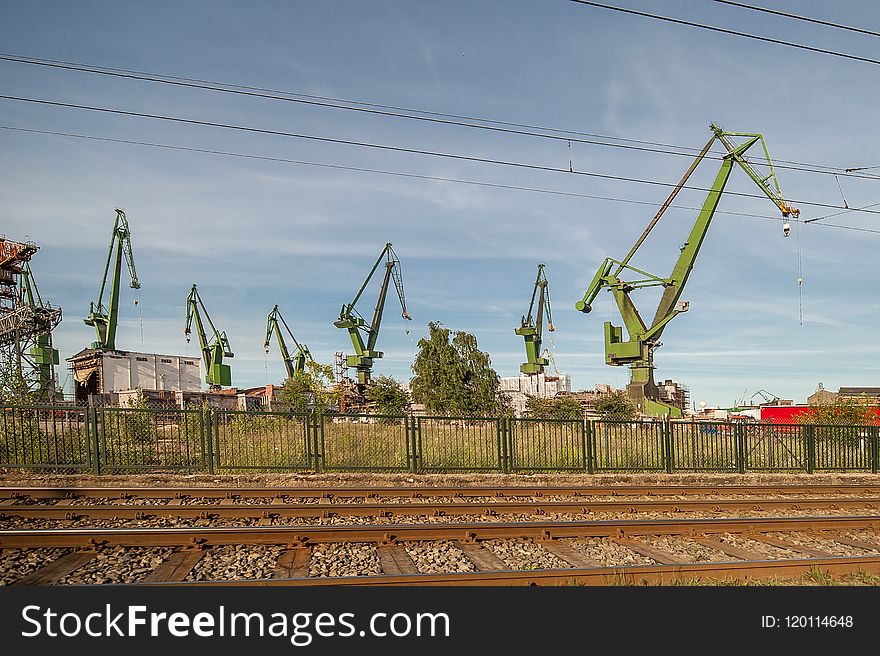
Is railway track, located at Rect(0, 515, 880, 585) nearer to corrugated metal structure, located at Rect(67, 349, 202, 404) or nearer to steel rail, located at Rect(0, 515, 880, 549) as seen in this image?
steel rail, located at Rect(0, 515, 880, 549)

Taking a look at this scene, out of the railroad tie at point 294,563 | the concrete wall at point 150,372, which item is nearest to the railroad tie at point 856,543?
the railroad tie at point 294,563

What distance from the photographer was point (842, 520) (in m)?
10.6

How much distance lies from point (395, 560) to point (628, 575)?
115 inches

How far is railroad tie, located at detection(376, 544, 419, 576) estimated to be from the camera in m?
7.52

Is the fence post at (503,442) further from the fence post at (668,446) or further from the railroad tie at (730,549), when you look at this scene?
the railroad tie at (730,549)

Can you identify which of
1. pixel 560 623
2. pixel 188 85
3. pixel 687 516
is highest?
pixel 188 85

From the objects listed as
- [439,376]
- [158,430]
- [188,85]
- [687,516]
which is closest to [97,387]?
[439,376]

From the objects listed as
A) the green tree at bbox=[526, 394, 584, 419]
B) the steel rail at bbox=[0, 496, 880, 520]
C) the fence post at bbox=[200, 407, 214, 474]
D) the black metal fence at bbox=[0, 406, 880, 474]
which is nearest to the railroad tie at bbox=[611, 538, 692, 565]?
the steel rail at bbox=[0, 496, 880, 520]

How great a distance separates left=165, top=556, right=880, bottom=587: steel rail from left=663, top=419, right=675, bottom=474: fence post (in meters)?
9.96

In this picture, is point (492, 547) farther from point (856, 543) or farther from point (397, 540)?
point (856, 543)

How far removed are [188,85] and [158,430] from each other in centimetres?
975

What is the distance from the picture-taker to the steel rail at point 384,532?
840 cm

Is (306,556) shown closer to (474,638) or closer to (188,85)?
(474,638)

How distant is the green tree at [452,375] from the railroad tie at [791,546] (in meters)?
31.0
